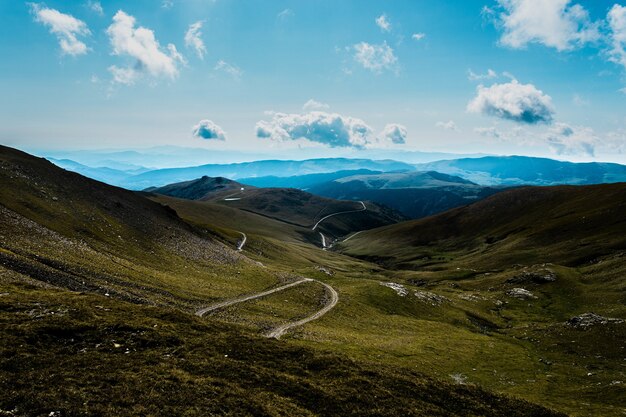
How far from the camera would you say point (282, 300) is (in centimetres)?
7462

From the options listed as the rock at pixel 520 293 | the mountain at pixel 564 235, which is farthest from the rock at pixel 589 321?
the mountain at pixel 564 235

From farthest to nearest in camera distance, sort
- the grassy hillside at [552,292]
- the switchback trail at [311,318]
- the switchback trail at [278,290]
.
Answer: the grassy hillside at [552,292], the switchback trail at [278,290], the switchback trail at [311,318]

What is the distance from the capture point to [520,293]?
10325 centimetres

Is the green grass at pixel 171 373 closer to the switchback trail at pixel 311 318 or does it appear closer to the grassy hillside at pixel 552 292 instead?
the switchback trail at pixel 311 318

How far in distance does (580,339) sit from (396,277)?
88.5m

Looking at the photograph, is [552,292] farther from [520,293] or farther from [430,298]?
[430,298]

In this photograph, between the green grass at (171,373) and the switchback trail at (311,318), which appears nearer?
the green grass at (171,373)

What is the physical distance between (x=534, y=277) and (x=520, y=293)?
1223cm

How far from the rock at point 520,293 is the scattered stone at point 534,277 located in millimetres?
7515

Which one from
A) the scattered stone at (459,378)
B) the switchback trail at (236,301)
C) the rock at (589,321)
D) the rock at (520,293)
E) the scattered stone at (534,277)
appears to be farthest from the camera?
the scattered stone at (534,277)

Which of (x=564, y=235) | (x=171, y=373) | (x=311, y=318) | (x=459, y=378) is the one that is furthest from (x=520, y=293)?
(x=171, y=373)

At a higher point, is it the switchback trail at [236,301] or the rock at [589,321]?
the switchback trail at [236,301]

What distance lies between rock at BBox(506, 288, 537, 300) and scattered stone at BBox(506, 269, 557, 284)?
7.51 meters

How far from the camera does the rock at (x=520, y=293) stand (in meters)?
101
